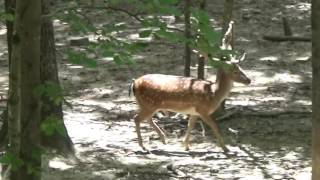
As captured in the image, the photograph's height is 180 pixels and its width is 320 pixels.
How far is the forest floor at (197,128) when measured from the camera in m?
7.47

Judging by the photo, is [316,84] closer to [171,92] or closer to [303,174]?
[303,174]

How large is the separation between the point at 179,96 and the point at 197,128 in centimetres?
123

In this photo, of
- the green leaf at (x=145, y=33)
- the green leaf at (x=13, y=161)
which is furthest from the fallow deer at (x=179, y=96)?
the green leaf at (x=13, y=161)

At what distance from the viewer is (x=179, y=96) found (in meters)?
8.27

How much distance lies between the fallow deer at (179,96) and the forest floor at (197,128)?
1.13 feet

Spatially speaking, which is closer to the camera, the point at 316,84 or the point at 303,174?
the point at 316,84

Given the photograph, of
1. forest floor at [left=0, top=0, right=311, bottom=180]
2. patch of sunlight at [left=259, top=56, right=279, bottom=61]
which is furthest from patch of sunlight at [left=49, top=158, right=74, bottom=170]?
patch of sunlight at [left=259, top=56, right=279, bottom=61]

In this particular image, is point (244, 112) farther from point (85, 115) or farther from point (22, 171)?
point (22, 171)

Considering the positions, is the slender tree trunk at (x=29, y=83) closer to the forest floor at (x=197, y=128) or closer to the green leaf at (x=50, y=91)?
the green leaf at (x=50, y=91)

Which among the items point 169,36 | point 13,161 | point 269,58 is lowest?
point 269,58

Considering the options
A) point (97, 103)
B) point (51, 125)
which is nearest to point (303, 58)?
point (97, 103)

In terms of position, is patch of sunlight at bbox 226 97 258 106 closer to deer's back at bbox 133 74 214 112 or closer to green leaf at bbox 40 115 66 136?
deer's back at bbox 133 74 214 112

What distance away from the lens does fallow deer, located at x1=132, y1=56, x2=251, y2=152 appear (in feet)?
27.2

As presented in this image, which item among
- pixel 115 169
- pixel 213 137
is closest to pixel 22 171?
pixel 115 169
